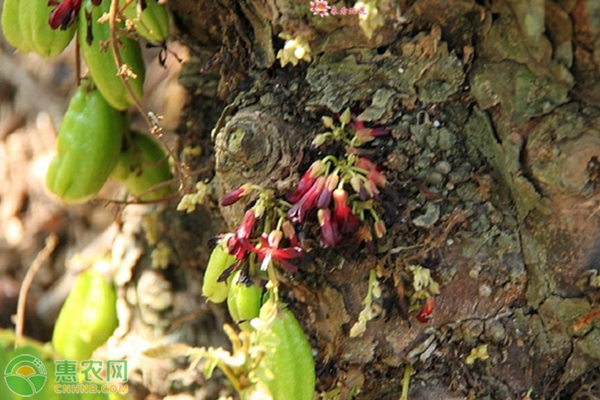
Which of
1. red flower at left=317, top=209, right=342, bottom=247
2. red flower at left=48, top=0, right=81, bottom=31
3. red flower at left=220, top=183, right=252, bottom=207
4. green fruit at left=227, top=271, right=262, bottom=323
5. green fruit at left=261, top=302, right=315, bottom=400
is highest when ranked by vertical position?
red flower at left=48, top=0, right=81, bottom=31

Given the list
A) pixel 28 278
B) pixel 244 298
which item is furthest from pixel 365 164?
pixel 28 278

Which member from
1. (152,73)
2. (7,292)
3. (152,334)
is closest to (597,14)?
(152,334)

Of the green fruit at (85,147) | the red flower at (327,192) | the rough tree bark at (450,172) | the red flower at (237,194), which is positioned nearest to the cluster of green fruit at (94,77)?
the green fruit at (85,147)

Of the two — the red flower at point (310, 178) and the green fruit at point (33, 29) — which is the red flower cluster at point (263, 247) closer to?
the red flower at point (310, 178)

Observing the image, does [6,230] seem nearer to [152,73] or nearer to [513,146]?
[152,73]

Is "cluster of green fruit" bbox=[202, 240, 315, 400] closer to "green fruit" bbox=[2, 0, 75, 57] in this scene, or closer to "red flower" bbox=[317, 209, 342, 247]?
"red flower" bbox=[317, 209, 342, 247]

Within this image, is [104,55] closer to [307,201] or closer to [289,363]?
[307,201]

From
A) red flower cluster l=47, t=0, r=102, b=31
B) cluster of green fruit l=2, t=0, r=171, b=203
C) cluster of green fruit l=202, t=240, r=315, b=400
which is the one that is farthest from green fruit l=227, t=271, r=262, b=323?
red flower cluster l=47, t=0, r=102, b=31
